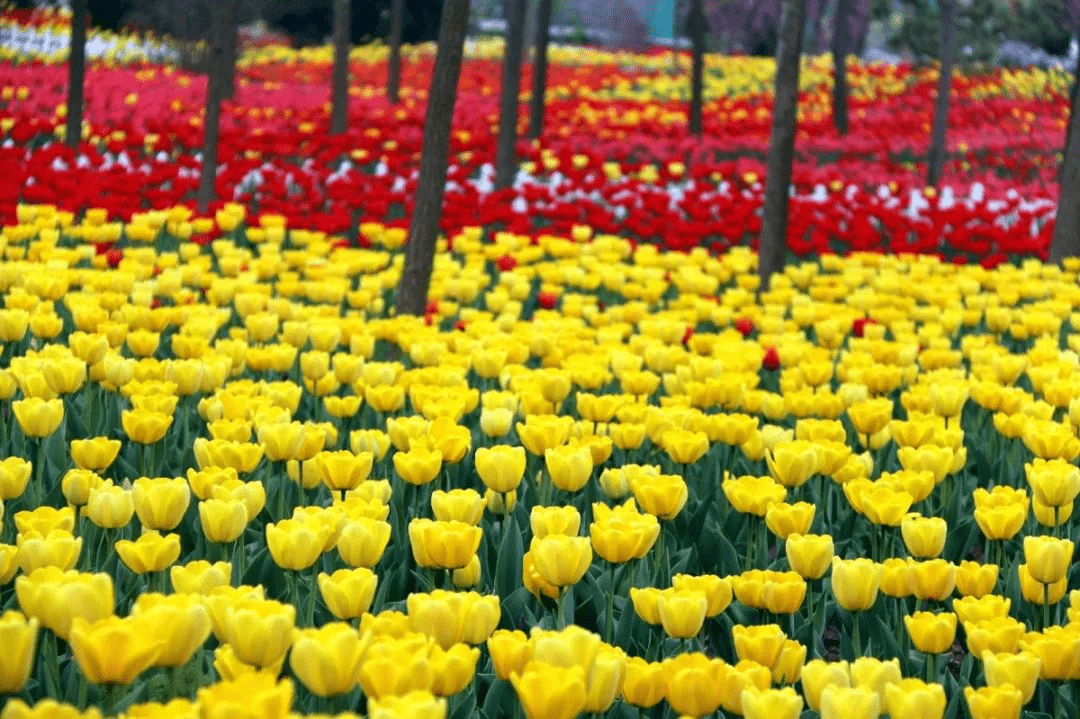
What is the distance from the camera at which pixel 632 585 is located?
10.7 feet

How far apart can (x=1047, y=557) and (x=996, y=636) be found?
1.68ft

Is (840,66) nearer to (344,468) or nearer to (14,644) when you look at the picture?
(344,468)

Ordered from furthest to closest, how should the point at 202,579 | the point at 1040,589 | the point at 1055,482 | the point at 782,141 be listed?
the point at 782,141 < the point at 1055,482 < the point at 1040,589 < the point at 202,579

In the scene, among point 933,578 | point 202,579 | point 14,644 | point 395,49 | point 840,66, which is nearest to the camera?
point 14,644

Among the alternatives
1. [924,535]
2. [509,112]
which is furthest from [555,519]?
[509,112]

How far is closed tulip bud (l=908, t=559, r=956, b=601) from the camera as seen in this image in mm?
2971

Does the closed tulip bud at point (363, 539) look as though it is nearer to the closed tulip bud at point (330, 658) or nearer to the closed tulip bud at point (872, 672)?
the closed tulip bud at point (330, 658)

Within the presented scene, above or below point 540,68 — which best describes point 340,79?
below

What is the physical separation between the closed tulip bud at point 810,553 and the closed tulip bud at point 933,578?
190mm

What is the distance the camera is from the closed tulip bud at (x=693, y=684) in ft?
7.31

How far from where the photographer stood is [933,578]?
2.98 m

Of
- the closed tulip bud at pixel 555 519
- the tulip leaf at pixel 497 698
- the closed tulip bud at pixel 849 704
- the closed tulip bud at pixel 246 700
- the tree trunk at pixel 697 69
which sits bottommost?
the tulip leaf at pixel 497 698

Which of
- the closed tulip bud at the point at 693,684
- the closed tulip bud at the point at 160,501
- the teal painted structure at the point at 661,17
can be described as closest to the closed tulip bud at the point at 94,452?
the closed tulip bud at the point at 160,501

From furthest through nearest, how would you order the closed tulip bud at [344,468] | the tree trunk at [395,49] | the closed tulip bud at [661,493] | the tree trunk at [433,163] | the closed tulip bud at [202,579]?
the tree trunk at [395,49], the tree trunk at [433,163], the closed tulip bud at [344,468], the closed tulip bud at [661,493], the closed tulip bud at [202,579]
